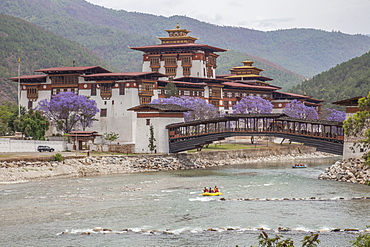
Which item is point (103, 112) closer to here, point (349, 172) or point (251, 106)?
point (251, 106)

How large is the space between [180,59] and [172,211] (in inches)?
4247

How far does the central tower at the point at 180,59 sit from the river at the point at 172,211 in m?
83.4

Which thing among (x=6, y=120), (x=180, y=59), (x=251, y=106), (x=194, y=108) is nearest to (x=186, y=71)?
(x=180, y=59)

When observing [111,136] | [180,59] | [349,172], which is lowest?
[349,172]

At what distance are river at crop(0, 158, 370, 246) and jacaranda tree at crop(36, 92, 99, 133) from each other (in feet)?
141

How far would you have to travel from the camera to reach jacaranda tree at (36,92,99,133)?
11412cm

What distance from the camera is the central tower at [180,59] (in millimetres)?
154875

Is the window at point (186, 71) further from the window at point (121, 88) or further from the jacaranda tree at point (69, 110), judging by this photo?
the jacaranda tree at point (69, 110)

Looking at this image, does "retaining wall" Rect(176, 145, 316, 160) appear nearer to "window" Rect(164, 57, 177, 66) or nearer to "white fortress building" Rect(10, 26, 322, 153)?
"white fortress building" Rect(10, 26, 322, 153)

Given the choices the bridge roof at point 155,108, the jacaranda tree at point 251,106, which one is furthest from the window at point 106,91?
the jacaranda tree at point 251,106

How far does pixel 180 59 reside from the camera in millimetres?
156250

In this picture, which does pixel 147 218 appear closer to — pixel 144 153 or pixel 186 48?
pixel 144 153

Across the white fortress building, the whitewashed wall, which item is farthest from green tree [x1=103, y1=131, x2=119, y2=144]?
the whitewashed wall

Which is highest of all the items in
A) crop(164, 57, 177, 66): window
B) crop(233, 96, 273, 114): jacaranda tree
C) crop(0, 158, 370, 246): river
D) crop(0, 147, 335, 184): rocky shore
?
crop(164, 57, 177, 66): window
